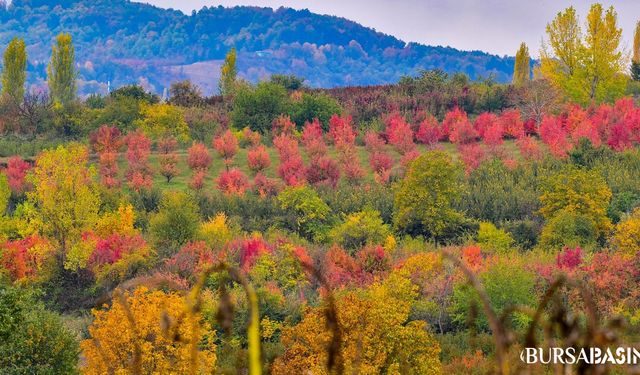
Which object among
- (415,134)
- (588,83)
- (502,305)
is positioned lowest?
(502,305)

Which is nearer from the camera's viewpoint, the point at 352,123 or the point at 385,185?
the point at 385,185

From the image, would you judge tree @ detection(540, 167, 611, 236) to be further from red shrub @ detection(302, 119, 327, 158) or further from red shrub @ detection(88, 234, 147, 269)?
red shrub @ detection(88, 234, 147, 269)

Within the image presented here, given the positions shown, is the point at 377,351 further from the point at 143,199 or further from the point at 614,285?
the point at 143,199

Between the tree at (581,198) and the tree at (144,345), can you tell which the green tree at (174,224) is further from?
the tree at (581,198)

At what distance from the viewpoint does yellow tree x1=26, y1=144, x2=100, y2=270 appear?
92.6ft

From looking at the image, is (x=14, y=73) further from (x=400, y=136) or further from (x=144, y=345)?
(x=144, y=345)

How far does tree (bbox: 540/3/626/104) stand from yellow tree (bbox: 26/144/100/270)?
3493cm

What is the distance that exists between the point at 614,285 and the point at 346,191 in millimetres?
15855

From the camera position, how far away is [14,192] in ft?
117

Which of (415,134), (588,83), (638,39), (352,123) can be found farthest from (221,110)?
(638,39)

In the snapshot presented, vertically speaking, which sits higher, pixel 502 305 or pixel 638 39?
pixel 638 39

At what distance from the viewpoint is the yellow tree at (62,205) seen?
28.2 metres

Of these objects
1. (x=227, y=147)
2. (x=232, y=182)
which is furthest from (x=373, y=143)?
(x=232, y=182)

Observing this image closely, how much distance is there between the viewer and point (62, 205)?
2827cm
